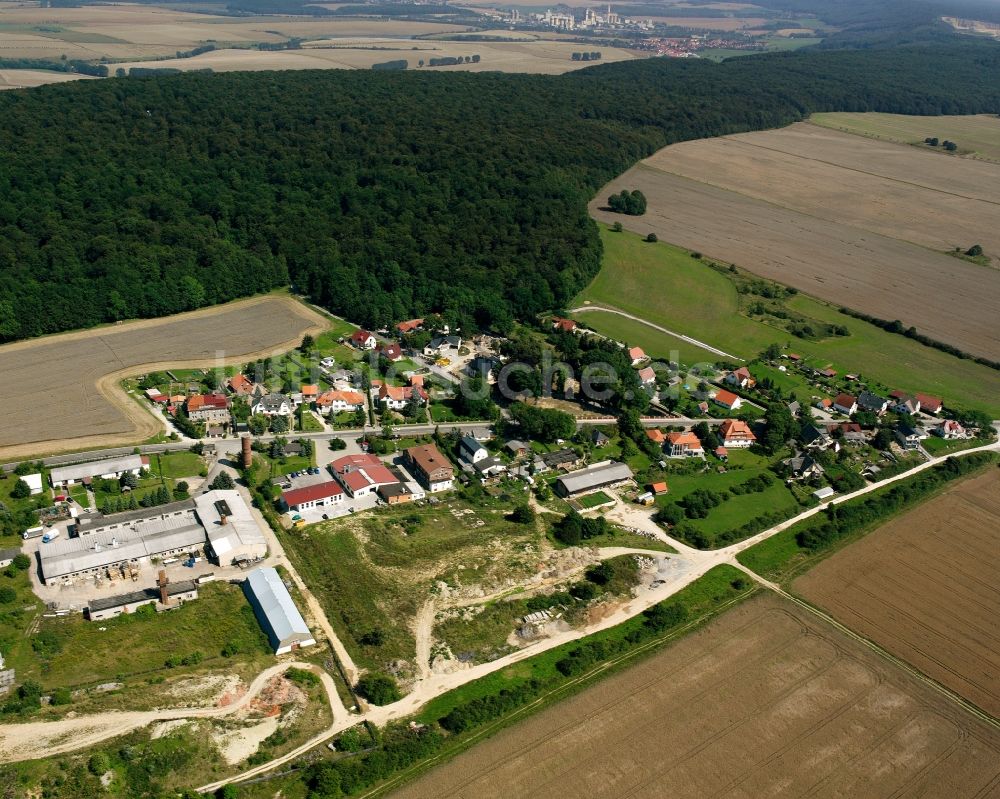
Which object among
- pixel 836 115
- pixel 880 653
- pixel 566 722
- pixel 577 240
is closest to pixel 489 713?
pixel 566 722

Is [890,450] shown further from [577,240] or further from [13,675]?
→ [13,675]

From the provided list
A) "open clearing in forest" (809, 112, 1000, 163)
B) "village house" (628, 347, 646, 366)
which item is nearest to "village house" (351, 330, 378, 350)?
"village house" (628, 347, 646, 366)

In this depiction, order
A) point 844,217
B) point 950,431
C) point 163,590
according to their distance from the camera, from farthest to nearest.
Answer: point 844,217 < point 950,431 < point 163,590

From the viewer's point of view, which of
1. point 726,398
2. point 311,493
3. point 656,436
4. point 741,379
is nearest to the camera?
point 311,493

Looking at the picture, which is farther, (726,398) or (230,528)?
(726,398)

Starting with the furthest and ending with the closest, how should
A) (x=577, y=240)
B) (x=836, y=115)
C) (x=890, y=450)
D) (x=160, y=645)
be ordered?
(x=836, y=115) < (x=577, y=240) < (x=890, y=450) < (x=160, y=645)

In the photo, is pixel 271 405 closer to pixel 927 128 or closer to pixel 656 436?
pixel 656 436

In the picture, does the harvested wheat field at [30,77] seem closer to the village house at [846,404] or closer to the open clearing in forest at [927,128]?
the village house at [846,404]

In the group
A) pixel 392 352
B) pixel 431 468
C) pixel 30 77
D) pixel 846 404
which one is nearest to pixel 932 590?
pixel 846 404
